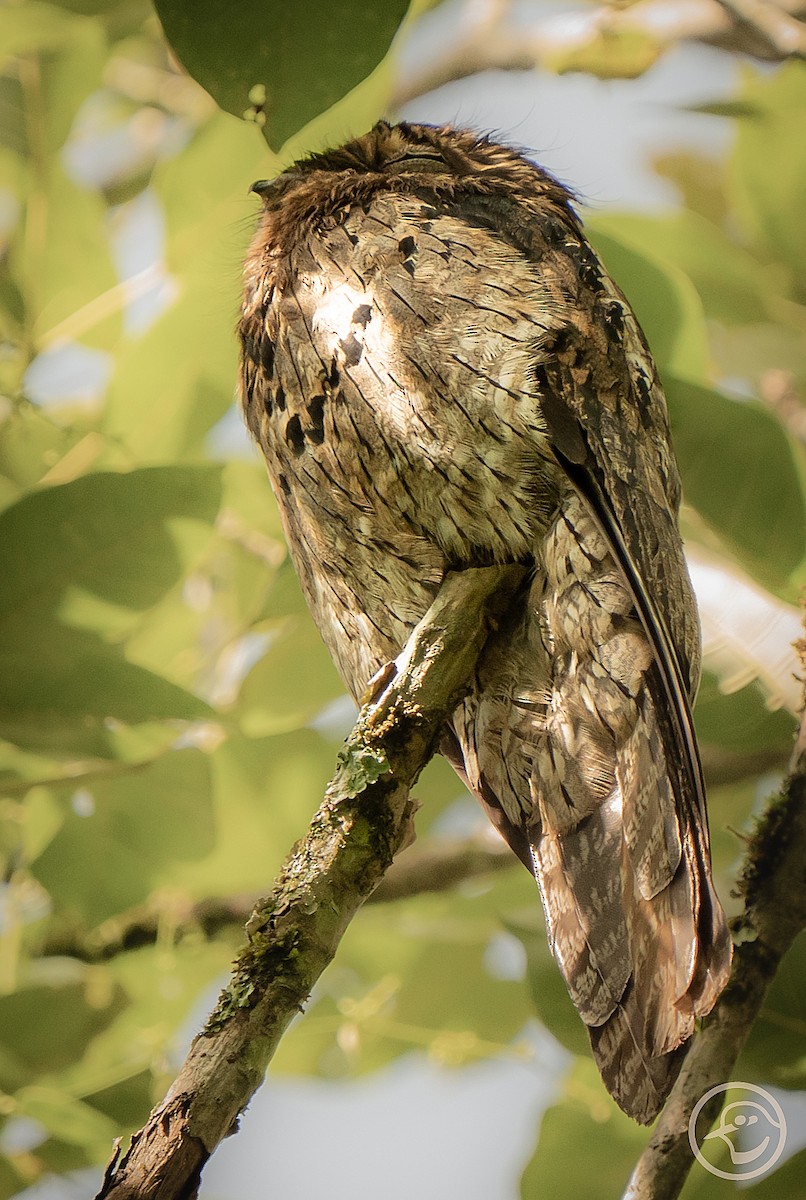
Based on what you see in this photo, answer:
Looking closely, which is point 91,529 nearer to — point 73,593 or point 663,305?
point 73,593

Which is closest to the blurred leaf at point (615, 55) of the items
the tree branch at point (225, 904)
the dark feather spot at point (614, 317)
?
the dark feather spot at point (614, 317)

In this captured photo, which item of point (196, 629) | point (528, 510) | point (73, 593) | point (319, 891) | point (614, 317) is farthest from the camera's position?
point (196, 629)

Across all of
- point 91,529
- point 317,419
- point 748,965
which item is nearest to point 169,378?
point 91,529

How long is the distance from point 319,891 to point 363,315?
2.34ft

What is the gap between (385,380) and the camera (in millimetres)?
1442

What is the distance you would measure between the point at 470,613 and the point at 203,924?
4.01 ft

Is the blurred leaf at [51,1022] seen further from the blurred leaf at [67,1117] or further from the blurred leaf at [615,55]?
the blurred leaf at [615,55]

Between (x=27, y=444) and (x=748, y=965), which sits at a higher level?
(x=27, y=444)

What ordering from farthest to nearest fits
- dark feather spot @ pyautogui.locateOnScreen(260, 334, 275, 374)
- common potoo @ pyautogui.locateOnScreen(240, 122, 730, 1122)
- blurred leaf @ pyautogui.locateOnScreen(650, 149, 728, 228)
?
1. blurred leaf @ pyautogui.locateOnScreen(650, 149, 728, 228)
2. dark feather spot @ pyautogui.locateOnScreen(260, 334, 275, 374)
3. common potoo @ pyautogui.locateOnScreen(240, 122, 730, 1122)

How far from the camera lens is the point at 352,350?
147 cm

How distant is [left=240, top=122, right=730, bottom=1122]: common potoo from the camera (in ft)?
4.38

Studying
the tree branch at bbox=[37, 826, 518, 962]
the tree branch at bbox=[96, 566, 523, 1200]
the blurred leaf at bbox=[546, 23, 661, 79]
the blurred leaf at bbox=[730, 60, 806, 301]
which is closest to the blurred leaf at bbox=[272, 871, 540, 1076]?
the tree branch at bbox=[37, 826, 518, 962]

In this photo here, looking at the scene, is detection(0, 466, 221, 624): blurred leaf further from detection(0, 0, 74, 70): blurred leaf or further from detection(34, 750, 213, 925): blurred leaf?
detection(0, 0, 74, 70): blurred leaf

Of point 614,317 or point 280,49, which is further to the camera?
point 614,317
